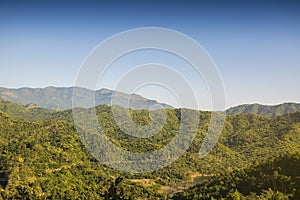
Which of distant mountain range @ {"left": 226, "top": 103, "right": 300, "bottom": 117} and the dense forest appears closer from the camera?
the dense forest

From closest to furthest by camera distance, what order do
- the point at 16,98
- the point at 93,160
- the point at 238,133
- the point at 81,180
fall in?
the point at 81,180 → the point at 93,160 → the point at 238,133 → the point at 16,98

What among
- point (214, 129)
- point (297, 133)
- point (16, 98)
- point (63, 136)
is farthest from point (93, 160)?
point (16, 98)

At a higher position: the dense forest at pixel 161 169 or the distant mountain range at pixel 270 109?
the distant mountain range at pixel 270 109

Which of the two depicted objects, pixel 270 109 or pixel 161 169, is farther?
pixel 270 109

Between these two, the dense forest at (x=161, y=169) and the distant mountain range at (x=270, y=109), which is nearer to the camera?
the dense forest at (x=161, y=169)

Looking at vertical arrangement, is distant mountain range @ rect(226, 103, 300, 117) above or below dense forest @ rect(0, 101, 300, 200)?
above

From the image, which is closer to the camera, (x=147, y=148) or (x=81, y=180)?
(x=81, y=180)

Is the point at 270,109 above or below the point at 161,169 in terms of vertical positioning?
above

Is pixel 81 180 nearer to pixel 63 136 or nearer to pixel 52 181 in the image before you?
pixel 52 181
